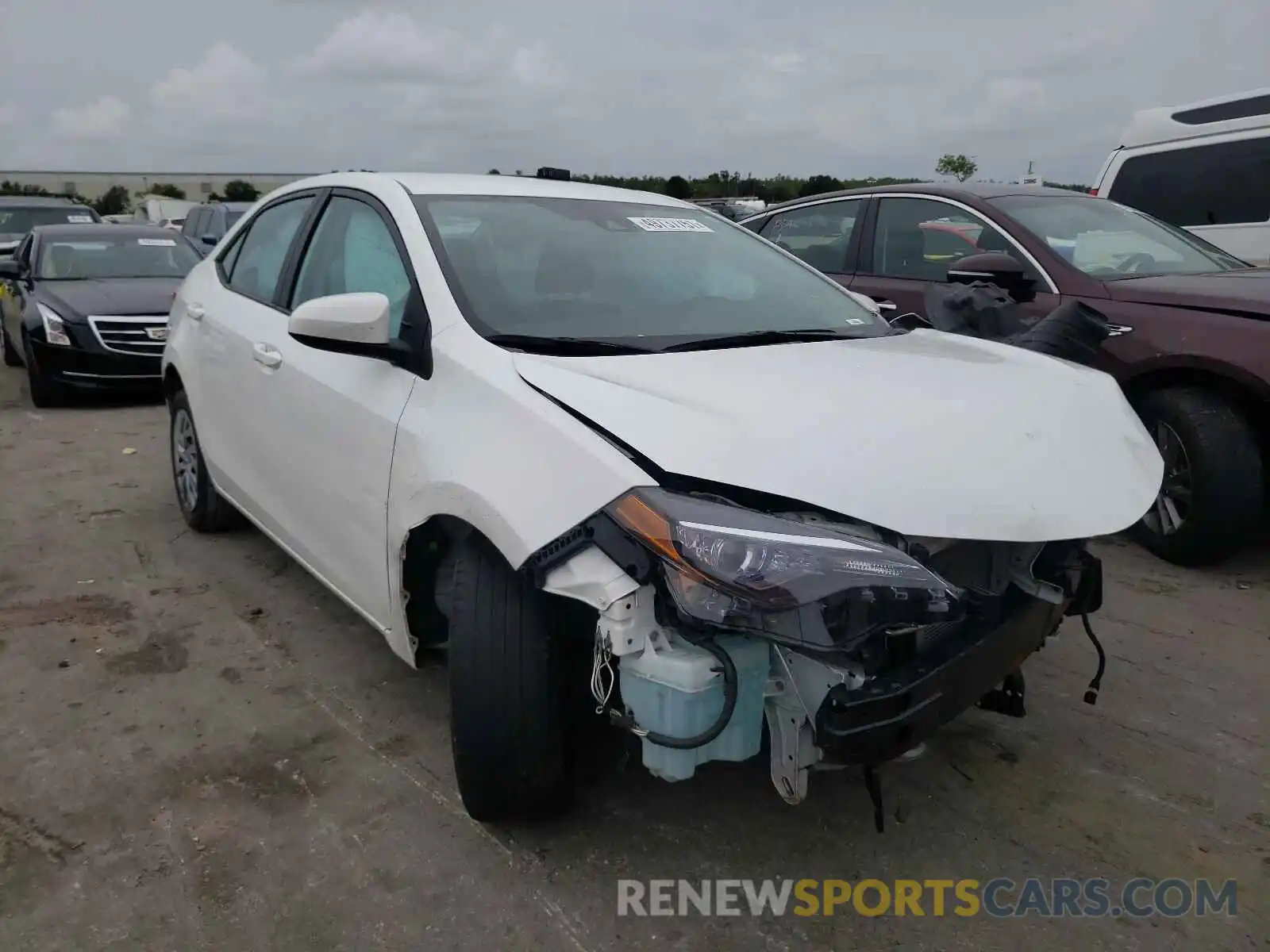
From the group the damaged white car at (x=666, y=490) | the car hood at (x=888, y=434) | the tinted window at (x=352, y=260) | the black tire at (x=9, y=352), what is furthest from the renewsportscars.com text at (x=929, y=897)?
the black tire at (x=9, y=352)

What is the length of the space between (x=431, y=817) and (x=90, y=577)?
244cm

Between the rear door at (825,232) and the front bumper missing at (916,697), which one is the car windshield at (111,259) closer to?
the rear door at (825,232)

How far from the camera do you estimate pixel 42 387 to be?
25.9 ft

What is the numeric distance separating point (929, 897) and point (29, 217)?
15045 millimetres

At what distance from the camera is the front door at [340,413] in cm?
269

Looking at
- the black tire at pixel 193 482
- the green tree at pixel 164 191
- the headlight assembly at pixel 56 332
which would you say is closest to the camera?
the black tire at pixel 193 482

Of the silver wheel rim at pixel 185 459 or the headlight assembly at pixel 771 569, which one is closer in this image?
the headlight assembly at pixel 771 569

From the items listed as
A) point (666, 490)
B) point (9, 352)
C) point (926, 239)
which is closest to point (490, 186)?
point (666, 490)

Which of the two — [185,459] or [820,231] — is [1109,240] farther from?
[185,459]

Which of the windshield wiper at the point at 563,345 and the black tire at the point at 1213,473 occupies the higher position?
the windshield wiper at the point at 563,345

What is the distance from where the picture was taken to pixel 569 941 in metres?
2.13

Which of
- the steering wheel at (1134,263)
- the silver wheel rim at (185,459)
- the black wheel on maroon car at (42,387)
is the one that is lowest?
the black wheel on maroon car at (42,387)

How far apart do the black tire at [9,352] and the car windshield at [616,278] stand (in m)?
8.95

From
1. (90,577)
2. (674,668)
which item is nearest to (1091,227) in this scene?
(674,668)
